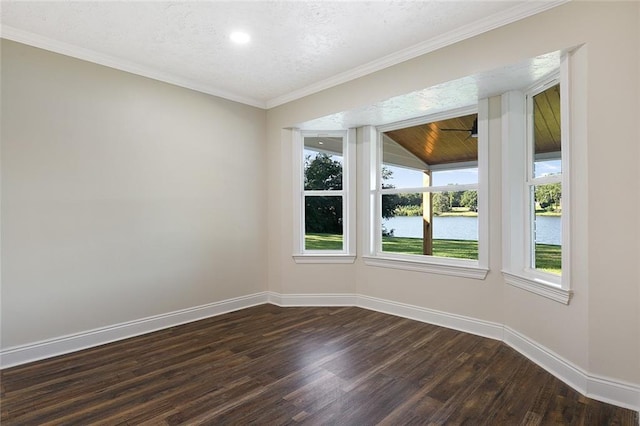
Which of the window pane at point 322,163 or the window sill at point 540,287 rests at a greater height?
the window pane at point 322,163

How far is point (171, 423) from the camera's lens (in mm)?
2035

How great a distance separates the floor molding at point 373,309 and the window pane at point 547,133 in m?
1.50

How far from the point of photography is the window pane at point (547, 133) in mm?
Result: 2812

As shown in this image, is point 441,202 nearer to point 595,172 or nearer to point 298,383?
point 595,172

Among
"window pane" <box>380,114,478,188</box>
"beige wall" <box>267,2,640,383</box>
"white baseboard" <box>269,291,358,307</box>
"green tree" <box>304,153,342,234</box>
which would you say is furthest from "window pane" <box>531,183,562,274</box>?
"green tree" <box>304,153,342,234</box>

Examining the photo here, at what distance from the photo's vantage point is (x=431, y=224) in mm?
4059

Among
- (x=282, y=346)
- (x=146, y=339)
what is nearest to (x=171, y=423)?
(x=282, y=346)

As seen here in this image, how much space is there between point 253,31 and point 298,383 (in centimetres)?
283

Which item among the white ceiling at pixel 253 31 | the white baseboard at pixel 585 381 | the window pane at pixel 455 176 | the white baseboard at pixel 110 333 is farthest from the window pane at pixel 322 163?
the white baseboard at pixel 585 381

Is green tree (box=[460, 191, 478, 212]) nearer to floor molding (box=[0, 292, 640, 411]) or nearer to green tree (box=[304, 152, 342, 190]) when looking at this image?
floor molding (box=[0, 292, 640, 411])

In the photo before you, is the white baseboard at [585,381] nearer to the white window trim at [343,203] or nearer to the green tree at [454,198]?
the green tree at [454,198]

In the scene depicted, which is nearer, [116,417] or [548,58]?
[116,417]

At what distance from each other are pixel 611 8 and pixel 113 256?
4.46 meters

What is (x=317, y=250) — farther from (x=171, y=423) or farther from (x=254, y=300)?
(x=171, y=423)
